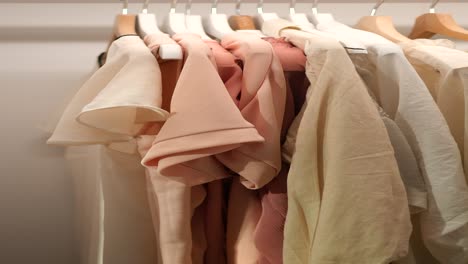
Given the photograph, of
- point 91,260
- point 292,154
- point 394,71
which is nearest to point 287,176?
point 292,154

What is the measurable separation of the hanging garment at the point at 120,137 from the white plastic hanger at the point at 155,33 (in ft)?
0.05

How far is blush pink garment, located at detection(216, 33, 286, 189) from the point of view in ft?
1.73

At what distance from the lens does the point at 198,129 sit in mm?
503

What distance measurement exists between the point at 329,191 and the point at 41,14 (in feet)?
2.12

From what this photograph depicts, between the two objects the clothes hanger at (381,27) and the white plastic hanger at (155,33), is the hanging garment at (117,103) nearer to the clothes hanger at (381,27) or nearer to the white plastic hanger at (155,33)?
the white plastic hanger at (155,33)

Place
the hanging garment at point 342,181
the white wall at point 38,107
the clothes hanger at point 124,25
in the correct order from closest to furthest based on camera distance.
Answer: the hanging garment at point 342,181, the clothes hanger at point 124,25, the white wall at point 38,107

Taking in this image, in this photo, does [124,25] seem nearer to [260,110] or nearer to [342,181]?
[260,110]

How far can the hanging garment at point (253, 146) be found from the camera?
1.74 feet

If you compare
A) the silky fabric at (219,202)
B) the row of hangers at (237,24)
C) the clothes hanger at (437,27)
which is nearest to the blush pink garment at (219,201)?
the silky fabric at (219,202)

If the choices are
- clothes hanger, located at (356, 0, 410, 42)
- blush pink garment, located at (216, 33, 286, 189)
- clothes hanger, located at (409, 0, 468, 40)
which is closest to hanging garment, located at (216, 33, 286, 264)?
blush pink garment, located at (216, 33, 286, 189)

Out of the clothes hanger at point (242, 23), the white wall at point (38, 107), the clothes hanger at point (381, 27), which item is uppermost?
the clothes hanger at point (381, 27)

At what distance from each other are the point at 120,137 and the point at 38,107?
1.37ft

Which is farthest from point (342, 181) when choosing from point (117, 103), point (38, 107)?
point (38, 107)

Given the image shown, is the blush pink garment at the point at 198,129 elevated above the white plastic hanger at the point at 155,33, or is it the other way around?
the white plastic hanger at the point at 155,33
